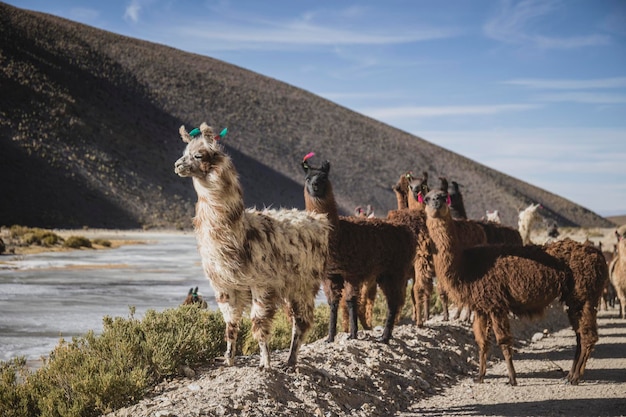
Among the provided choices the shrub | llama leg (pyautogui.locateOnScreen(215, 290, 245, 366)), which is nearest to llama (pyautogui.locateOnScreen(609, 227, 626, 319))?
the shrub

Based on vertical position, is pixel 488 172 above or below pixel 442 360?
above

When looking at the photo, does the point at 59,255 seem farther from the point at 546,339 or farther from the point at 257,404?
the point at 257,404

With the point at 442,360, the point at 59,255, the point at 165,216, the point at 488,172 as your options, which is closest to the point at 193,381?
the point at 442,360

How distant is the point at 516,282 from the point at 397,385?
2.02m

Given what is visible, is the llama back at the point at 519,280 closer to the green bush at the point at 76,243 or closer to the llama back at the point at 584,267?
the llama back at the point at 584,267

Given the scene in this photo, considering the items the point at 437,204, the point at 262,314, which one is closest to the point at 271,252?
the point at 262,314

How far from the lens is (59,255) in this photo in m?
32.6

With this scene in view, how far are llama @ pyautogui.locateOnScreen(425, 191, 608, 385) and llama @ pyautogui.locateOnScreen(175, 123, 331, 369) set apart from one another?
97.3 inches

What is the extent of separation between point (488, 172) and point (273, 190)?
40247 millimetres

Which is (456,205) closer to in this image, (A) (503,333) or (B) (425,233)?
(B) (425,233)

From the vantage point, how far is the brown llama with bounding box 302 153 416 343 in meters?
9.46

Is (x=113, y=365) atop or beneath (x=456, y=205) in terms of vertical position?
beneath

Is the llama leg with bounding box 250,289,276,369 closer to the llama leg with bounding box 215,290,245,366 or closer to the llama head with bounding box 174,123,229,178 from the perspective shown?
the llama leg with bounding box 215,290,245,366

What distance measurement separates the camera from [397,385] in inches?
363
